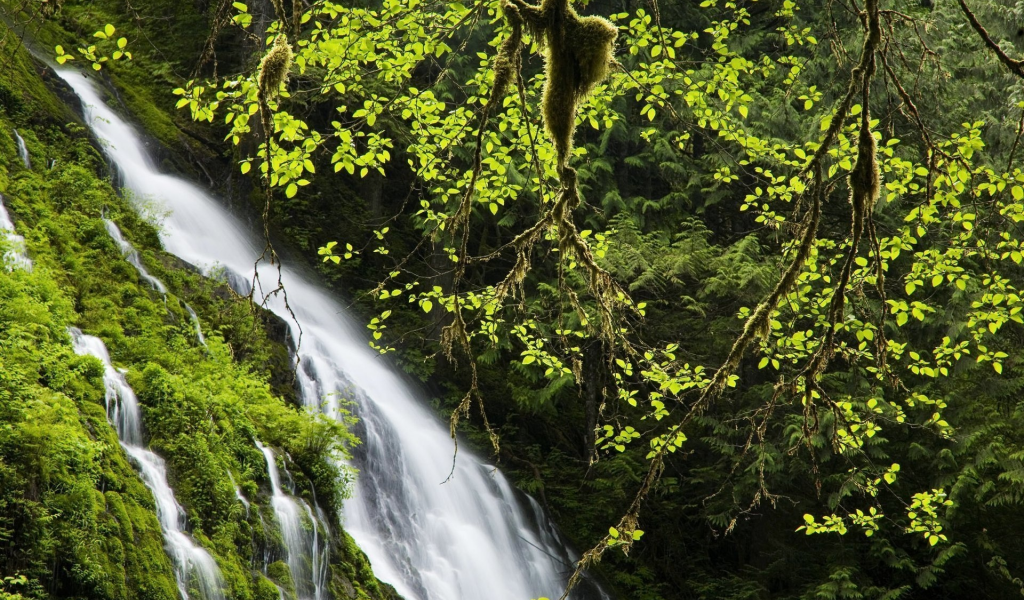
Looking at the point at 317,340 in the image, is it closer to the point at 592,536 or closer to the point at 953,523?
the point at 592,536

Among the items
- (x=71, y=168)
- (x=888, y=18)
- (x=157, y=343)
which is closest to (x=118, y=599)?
(x=157, y=343)

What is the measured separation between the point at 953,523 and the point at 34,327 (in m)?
10.2

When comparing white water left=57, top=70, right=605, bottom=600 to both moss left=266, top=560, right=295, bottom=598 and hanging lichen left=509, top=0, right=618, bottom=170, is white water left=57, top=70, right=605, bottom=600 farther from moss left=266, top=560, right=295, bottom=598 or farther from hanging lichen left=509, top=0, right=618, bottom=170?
hanging lichen left=509, top=0, right=618, bottom=170

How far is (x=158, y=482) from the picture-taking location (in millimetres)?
5703

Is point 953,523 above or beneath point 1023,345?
beneath

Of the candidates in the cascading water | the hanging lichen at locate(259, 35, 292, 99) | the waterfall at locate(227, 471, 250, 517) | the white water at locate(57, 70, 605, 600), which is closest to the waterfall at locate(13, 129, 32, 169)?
the cascading water

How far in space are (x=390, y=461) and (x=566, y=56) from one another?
7.68m

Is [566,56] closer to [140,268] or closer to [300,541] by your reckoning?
[300,541]

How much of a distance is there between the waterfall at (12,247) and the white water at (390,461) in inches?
114

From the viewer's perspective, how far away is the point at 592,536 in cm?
1170

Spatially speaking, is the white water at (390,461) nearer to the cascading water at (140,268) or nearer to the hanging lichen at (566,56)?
the cascading water at (140,268)

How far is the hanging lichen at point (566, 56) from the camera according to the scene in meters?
2.46

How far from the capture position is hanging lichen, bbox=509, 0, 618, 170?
8.09 feet

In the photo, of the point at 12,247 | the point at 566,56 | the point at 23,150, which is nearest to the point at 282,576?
the point at 12,247
